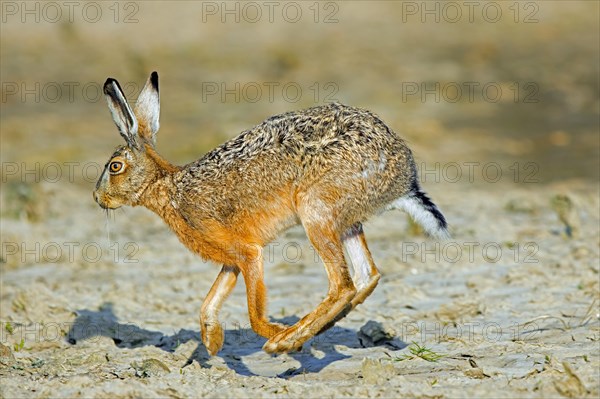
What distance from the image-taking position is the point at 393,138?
7.20 m

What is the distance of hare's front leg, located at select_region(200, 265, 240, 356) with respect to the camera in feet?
23.4

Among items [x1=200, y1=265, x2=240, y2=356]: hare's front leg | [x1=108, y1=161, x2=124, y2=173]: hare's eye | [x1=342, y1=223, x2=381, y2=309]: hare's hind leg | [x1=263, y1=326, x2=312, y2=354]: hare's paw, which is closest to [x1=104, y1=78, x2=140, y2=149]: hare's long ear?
[x1=108, y1=161, x2=124, y2=173]: hare's eye

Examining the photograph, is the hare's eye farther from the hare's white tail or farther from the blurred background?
the blurred background

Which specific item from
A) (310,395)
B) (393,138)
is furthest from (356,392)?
(393,138)

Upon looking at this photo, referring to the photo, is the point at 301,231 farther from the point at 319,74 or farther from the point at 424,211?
the point at 319,74

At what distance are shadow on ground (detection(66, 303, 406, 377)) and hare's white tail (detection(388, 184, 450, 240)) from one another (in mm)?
898

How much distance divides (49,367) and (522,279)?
4.16 meters

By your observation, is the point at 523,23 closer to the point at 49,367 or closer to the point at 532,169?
the point at 532,169

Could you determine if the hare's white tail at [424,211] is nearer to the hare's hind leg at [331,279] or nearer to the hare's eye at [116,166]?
the hare's hind leg at [331,279]

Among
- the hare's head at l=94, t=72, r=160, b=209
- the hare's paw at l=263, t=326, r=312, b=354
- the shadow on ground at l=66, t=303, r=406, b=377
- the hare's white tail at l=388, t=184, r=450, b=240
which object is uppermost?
the hare's head at l=94, t=72, r=160, b=209

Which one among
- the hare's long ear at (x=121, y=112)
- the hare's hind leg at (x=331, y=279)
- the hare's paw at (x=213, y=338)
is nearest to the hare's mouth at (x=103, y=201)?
the hare's long ear at (x=121, y=112)

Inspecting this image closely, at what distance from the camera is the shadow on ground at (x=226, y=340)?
738 cm

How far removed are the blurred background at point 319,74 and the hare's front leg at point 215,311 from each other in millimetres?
6941

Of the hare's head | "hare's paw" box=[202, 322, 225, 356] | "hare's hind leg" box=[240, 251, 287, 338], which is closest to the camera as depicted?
"hare's hind leg" box=[240, 251, 287, 338]
